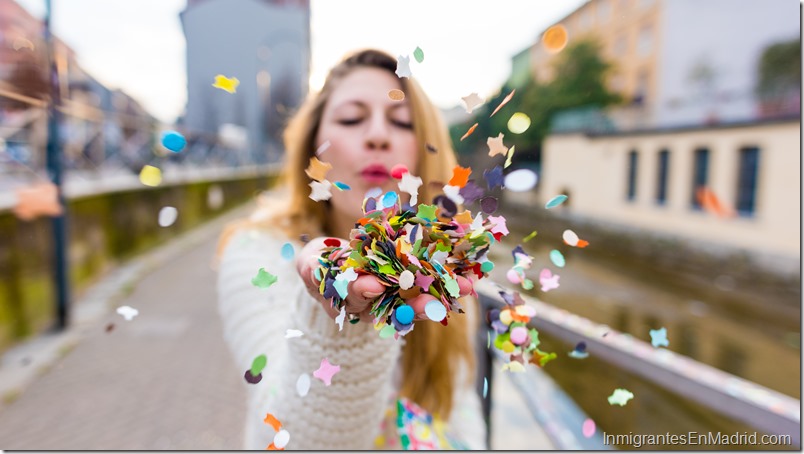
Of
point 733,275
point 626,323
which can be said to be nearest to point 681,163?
point 733,275

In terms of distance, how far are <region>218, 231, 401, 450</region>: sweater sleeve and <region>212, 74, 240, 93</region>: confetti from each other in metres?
0.32

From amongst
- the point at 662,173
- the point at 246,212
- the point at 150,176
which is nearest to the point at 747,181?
the point at 662,173

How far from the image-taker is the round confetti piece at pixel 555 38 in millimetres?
688

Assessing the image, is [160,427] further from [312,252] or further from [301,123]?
[312,252]

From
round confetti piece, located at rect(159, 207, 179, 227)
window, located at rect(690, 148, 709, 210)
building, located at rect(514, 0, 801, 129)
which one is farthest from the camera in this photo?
window, located at rect(690, 148, 709, 210)

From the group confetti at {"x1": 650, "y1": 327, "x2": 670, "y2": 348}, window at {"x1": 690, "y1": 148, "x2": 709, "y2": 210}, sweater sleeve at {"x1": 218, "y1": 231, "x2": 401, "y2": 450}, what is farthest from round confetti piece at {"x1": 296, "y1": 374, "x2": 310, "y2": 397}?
window at {"x1": 690, "y1": 148, "x2": 709, "y2": 210}

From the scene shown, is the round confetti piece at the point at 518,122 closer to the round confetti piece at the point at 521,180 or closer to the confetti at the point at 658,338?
the round confetti piece at the point at 521,180

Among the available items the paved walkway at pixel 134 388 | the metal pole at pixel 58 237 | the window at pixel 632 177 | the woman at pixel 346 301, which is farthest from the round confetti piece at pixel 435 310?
the window at pixel 632 177

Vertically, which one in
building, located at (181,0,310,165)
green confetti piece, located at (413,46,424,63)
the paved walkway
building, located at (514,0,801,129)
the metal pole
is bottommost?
the paved walkway

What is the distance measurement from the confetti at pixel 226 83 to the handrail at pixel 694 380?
48cm

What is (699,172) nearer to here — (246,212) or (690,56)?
(690,56)

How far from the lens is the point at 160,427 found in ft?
8.07

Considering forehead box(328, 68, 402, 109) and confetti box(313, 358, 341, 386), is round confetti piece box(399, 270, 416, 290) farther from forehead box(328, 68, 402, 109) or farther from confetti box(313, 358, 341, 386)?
forehead box(328, 68, 402, 109)

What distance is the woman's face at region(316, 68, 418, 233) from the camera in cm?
79
